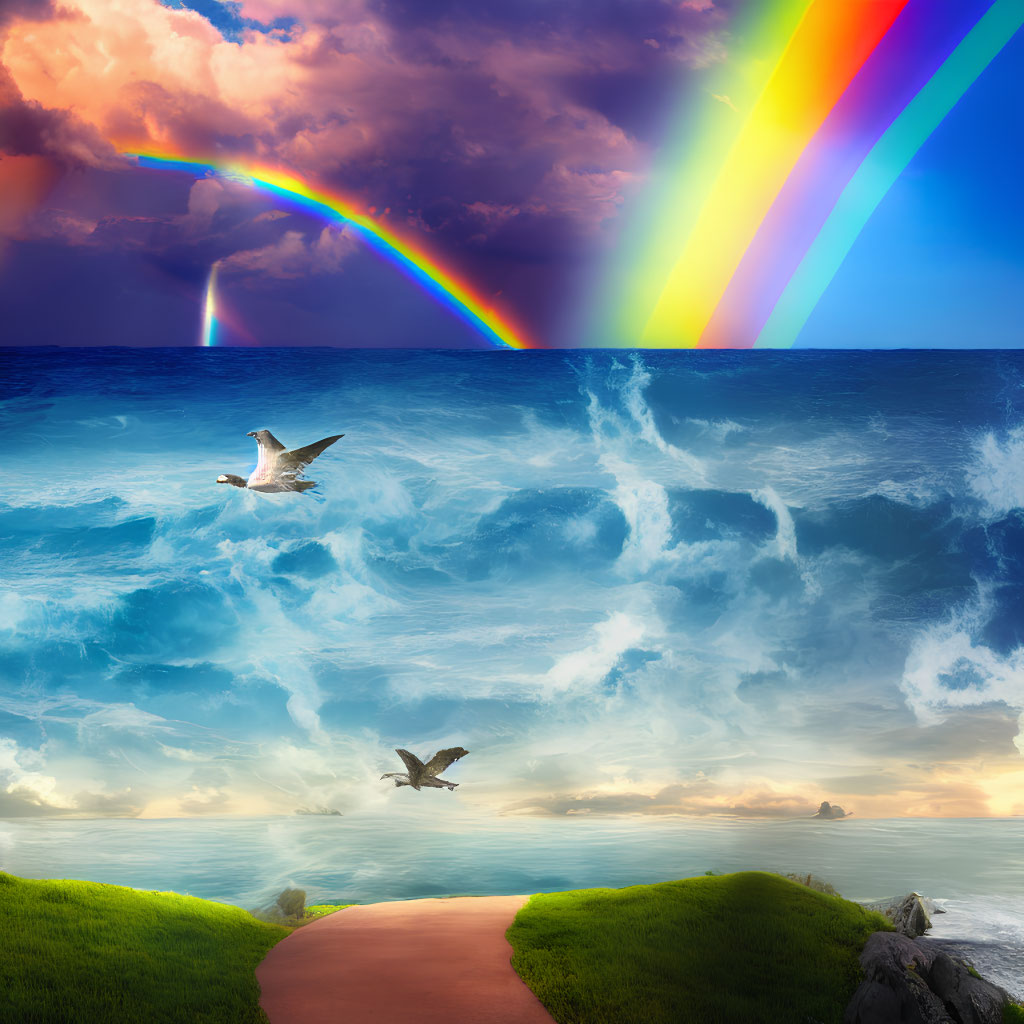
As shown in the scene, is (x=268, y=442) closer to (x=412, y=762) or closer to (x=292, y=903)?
(x=412, y=762)

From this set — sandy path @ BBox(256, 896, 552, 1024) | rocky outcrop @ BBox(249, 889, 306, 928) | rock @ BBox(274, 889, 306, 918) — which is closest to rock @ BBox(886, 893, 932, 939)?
sandy path @ BBox(256, 896, 552, 1024)

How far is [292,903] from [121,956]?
5.01 m

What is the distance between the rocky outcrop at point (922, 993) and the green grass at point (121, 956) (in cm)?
803

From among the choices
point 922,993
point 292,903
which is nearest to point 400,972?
point 292,903

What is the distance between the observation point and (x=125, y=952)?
11234 mm

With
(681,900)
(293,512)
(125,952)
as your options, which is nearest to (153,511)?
(293,512)

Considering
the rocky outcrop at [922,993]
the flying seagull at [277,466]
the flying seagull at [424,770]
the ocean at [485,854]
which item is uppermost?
the flying seagull at [277,466]

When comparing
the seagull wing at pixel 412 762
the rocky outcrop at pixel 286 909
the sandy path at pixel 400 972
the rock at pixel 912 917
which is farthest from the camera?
the rocky outcrop at pixel 286 909

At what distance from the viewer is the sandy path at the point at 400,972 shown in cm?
1016

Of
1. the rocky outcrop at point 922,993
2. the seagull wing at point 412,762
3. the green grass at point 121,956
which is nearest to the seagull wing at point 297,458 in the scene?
the seagull wing at point 412,762

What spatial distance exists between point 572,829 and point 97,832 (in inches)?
414

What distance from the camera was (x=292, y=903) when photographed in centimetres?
1571

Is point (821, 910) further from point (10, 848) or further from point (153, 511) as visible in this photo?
point (153, 511)

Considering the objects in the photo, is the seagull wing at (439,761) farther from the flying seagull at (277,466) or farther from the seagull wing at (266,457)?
the seagull wing at (266,457)
